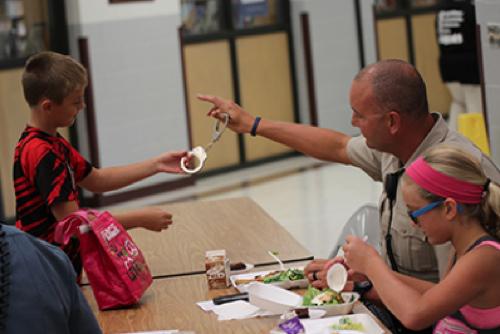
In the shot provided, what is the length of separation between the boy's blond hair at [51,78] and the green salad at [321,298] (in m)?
1.17

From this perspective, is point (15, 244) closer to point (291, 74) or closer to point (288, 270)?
point (288, 270)

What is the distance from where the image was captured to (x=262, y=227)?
4324mm

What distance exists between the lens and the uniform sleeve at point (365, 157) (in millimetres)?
3951

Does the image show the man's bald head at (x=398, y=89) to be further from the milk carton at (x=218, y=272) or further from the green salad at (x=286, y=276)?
the milk carton at (x=218, y=272)

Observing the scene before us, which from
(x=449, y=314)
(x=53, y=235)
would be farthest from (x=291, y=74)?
(x=449, y=314)

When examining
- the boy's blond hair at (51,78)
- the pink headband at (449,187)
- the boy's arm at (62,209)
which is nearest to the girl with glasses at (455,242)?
the pink headband at (449,187)

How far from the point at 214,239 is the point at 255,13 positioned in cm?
649

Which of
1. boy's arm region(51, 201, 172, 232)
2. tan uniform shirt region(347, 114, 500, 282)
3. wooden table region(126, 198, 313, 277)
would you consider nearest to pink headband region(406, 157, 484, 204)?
tan uniform shirt region(347, 114, 500, 282)

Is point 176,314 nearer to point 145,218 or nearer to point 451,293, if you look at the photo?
point 145,218

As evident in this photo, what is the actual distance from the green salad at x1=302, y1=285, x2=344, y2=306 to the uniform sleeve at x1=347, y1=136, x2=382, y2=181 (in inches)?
34.5

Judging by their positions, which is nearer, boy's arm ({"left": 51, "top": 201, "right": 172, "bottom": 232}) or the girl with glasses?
the girl with glasses

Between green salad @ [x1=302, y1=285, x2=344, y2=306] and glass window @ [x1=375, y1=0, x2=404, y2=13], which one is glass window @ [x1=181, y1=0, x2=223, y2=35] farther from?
green salad @ [x1=302, y1=285, x2=344, y2=306]

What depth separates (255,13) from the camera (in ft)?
34.3

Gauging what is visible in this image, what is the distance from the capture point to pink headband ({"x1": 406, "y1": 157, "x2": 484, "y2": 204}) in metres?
2.91
